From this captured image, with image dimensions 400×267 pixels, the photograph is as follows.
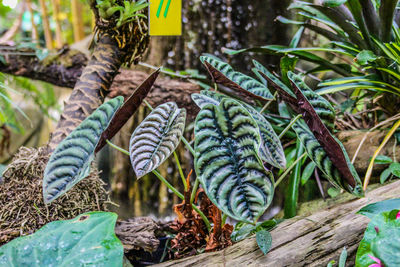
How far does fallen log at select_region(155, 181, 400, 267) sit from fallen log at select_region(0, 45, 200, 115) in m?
0.91

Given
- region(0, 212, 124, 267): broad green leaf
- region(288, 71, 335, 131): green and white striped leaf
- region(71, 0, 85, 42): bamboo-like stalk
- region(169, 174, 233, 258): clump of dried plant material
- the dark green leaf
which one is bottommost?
region(169, 174, 233, 258): clump of dried plant material

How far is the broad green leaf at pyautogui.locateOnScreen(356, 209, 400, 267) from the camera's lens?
50 cm

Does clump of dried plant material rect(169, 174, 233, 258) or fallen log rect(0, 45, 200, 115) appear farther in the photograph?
fallen log rect(0, 45, 200, 115)

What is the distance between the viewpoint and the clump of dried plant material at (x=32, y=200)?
84cm

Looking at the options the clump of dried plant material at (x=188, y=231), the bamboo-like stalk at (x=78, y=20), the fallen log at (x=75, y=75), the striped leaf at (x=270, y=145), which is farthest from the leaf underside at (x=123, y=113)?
the bamboo-like stalk at (x=78, y=20)

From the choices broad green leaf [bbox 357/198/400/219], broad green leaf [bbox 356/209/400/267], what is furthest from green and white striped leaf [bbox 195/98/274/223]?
broad green leaf [bbox 357/198/400/219]

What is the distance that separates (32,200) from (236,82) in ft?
2.17

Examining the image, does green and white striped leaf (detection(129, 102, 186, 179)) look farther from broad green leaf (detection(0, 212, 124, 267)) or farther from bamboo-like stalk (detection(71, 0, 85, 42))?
bamboo-like stalk (detection(71, 0, 85, 42))

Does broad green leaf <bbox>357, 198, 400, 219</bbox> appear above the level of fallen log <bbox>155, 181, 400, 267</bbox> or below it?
above

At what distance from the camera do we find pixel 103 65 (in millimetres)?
1183

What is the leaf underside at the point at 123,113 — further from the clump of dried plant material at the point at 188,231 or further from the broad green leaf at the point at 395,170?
the broad green leaf at the point at 395,170

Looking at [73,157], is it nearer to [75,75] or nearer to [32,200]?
[32,200]

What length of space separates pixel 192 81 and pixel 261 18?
55 centimetres

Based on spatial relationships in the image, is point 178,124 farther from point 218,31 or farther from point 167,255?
point 218,31
